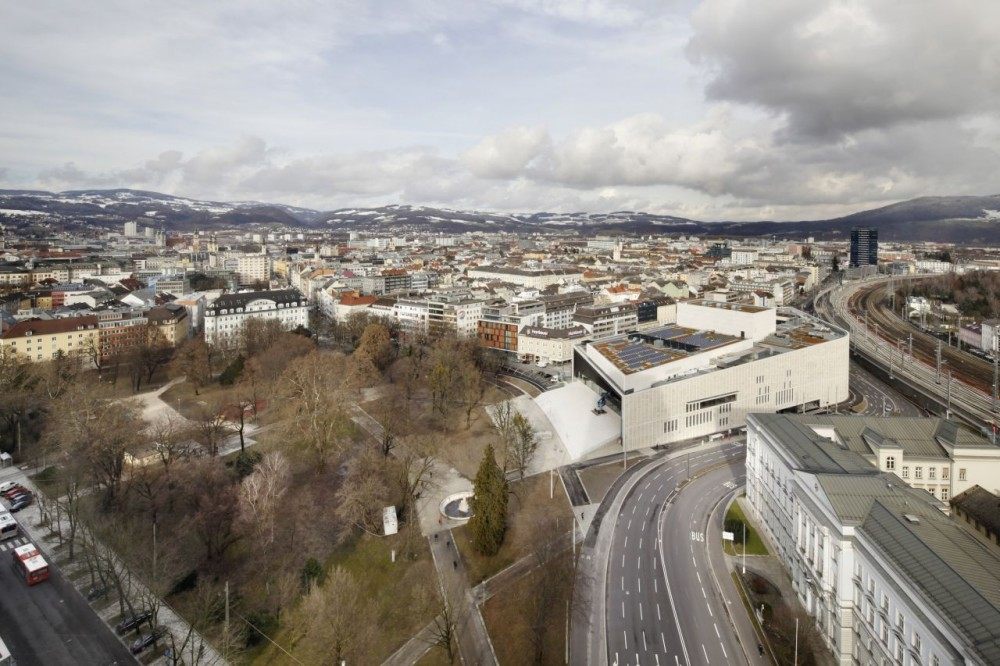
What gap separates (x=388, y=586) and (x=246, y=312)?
5621 centimetres

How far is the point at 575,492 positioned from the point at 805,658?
52.0ft

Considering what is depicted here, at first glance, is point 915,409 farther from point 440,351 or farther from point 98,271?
point 98,271

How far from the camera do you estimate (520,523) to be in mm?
31516

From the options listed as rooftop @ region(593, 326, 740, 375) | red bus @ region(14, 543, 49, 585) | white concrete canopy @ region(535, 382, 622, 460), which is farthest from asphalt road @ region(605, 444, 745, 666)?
red bus @ region(14, 543, 49, 585)

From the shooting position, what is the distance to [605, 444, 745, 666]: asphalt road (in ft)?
72.9

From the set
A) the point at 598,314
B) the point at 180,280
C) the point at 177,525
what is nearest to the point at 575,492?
the point at 177,525

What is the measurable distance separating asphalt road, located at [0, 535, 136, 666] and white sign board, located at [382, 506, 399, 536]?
39.0 ft

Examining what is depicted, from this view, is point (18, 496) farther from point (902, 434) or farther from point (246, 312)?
point (902, 434)

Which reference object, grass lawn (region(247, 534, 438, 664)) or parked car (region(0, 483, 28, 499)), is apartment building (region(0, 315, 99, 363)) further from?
grass lawn (region(247, 534, 438, 664))

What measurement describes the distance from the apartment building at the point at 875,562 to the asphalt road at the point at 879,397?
1065 inches

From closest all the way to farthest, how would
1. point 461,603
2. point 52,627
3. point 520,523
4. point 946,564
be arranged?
point 946,564 → point 52,627 → point 461,603 → point 520,523

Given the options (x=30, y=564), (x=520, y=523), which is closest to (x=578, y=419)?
(x=520, y=523)

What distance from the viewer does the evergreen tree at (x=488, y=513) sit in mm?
28328

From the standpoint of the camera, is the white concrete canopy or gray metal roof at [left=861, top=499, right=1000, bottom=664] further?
the white concrete canopy
